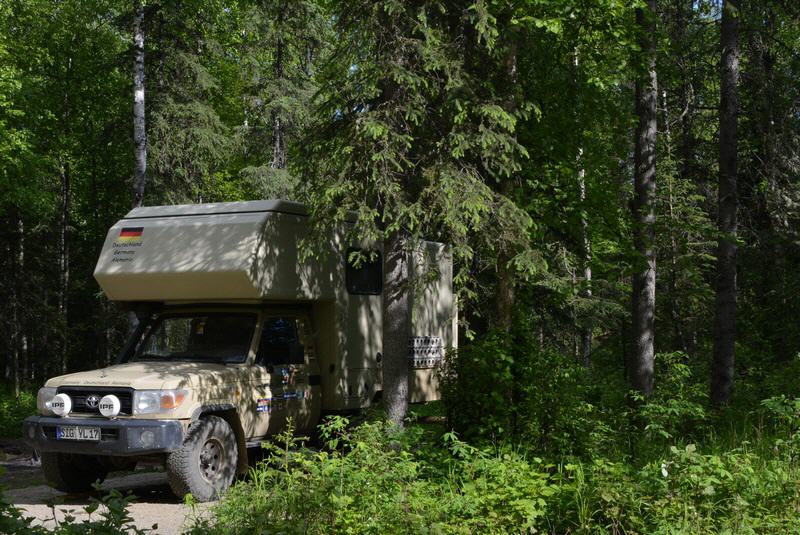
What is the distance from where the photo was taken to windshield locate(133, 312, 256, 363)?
1070 centimetres

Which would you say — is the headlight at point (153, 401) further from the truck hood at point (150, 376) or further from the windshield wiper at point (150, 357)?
the windshield wiper at point (150, 357)

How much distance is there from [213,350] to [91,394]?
1.63m

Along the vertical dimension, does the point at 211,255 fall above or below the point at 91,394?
above

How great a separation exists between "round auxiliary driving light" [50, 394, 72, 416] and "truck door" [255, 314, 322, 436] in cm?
214

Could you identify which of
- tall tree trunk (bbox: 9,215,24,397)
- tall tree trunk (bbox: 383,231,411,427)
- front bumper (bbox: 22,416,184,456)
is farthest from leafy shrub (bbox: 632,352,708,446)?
tall tree trunk (bbox: 9,215,24,397)

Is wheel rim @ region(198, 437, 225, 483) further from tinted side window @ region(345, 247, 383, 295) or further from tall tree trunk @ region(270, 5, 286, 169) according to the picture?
tall tree trunk @ region(270, 5, 286, 169)

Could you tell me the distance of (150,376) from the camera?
957 cm

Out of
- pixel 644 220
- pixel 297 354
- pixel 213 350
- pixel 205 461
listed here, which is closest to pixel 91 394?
pixel 205 461

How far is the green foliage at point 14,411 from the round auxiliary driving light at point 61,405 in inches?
448

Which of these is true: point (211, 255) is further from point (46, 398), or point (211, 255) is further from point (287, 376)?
point (46, 398)

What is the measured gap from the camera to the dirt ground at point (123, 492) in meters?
8.67

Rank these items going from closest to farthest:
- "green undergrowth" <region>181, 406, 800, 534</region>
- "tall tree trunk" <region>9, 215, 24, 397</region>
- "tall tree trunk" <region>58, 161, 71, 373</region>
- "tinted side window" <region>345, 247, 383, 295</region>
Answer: "green undergrowth" <region>181, 406, 800, 534</region>, "tinted side window" <region>345, 247, 383, 295</region>, "tall tree trunk" <region>9, 215, 24, 397</region>, "tall tree trunk" <region>58, 161, 71, 373</region>

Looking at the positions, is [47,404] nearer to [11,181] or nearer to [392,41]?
[392,41]

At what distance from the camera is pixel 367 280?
1236cm
